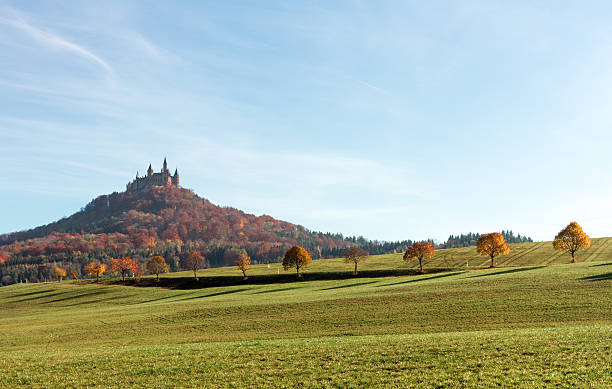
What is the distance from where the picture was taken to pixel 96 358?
2745 cm

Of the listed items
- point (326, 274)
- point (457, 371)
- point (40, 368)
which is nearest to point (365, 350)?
point (457, 371)

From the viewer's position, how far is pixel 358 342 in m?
28.5

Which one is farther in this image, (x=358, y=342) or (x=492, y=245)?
(x=492, y=245)

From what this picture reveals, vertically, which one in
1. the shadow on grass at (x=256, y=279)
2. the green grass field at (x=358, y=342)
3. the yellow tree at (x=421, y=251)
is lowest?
the shadow on grass at (x=256, y=279)

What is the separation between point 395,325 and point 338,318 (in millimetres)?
7210

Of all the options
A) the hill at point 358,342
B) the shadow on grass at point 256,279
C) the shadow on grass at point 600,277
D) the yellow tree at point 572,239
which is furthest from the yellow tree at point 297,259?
the shadow on grass at point 600,277

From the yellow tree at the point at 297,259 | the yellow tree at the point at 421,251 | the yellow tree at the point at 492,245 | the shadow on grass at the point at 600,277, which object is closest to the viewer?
the shadow on grass at the point at 600,277

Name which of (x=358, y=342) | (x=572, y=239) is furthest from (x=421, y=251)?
(x=358, y=342)

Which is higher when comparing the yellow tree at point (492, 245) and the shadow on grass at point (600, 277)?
the yellow tree at point (492, 245)

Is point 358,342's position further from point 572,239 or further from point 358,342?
point 572,239

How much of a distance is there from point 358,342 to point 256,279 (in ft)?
300

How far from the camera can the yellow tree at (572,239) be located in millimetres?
110500

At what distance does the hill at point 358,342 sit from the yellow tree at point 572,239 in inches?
2159

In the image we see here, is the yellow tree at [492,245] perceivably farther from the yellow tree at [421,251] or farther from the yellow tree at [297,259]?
the yellow tree at [297,259]
